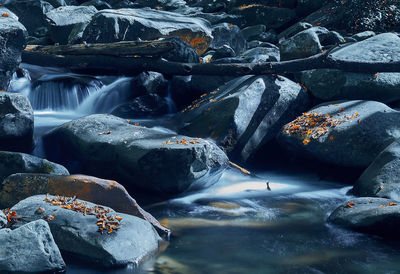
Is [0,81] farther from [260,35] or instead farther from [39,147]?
[260,35]

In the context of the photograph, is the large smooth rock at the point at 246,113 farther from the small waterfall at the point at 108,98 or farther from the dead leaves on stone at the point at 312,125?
the small waterfall at the point at 108,98

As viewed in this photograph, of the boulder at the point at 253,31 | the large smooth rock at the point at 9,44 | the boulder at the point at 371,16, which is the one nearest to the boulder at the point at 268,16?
the boulder at the point at 253,31

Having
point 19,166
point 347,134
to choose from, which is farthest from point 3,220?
point 347,134

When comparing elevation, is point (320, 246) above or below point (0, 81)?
below

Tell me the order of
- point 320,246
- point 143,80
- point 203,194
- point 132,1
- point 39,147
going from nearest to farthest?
point 320,246 < point 203,194 < point 39,147 < point 143,80 < point 132,1

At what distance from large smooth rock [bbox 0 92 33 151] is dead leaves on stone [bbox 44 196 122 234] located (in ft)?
7.54

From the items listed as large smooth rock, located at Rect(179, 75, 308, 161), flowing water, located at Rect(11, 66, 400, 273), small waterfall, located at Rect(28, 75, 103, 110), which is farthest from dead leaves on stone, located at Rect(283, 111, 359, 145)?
small waterfall, located at Rect(28, 75, 103, 110)

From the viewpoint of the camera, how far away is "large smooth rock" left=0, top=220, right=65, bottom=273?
3.70 metres

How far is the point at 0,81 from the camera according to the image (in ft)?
27.9

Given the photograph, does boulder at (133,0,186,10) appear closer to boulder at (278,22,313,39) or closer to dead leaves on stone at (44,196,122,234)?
boulder at (278,22,313,39)

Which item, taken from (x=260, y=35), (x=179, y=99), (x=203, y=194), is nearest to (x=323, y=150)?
(x=203, y=194)

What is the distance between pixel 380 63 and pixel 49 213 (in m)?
6.76

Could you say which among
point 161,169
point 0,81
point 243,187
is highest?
point 0,81

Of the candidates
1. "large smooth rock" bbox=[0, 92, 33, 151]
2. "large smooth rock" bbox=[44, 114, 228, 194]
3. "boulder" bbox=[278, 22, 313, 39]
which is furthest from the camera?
"boulder" bbox=[278, 22, 313, 39]
